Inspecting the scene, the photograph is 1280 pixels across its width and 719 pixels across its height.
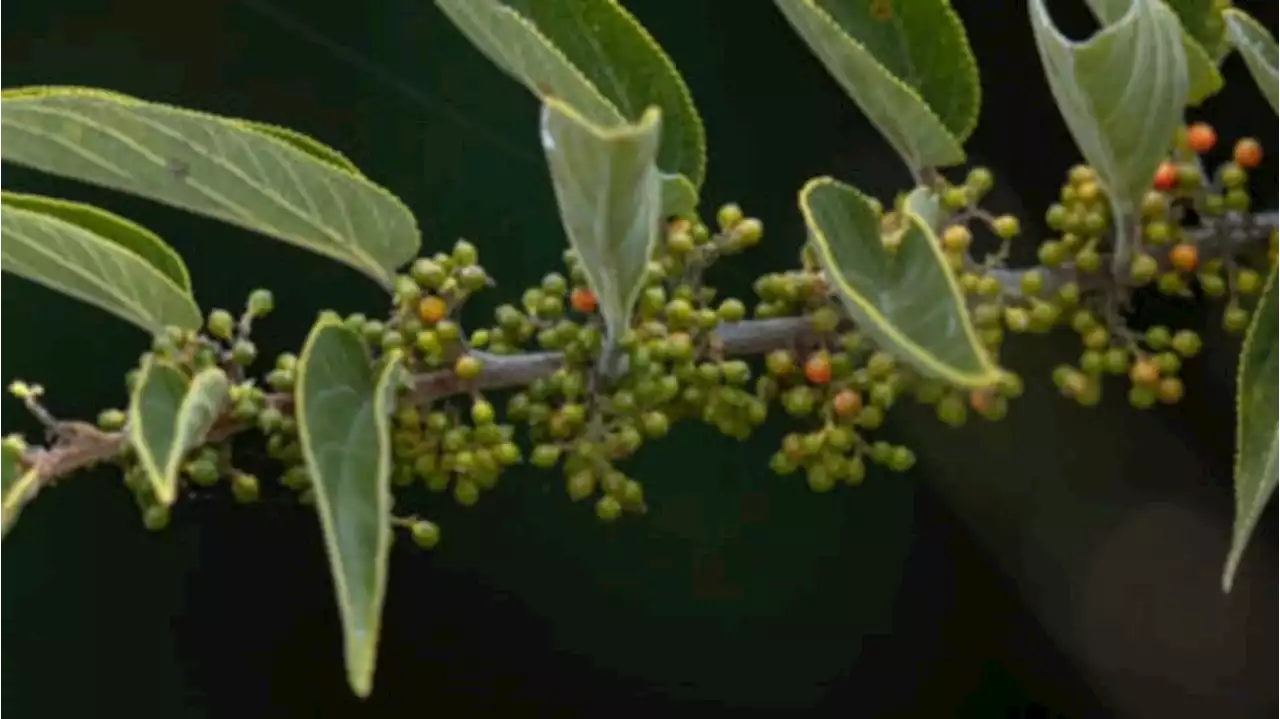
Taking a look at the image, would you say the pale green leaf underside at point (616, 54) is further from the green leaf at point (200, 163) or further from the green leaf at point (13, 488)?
the green leaf at point (13, 488)

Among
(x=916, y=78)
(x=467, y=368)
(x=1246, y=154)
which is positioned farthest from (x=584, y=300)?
(x=1246, y=154)

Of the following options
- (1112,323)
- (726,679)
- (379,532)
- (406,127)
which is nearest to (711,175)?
(406,127)

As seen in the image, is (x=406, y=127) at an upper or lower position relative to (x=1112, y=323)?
upper

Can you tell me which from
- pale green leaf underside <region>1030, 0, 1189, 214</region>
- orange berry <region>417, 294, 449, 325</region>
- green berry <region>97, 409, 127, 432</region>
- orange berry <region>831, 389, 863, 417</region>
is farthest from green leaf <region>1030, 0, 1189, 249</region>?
green berry <region>97, 409, 127, 432</region>

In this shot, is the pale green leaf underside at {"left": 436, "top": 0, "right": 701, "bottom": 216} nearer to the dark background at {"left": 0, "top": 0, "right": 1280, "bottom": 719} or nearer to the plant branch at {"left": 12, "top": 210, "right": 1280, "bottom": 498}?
the plant branch at {"left": 12, "top": 210, "right": 1280, "bottom": 498}

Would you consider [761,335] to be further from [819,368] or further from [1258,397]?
[1258,397]

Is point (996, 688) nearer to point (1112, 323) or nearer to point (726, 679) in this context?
point (726, 679)
